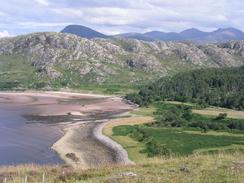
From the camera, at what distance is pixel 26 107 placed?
200 metres

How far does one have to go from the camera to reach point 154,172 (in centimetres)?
2569

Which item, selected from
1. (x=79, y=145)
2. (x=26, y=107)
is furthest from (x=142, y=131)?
(x=26, y=107)

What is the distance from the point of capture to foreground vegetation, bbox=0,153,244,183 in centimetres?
2342

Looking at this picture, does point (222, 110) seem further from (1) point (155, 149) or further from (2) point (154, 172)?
(2) point (154, 172)

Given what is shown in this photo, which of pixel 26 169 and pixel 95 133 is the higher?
pixel 26 169

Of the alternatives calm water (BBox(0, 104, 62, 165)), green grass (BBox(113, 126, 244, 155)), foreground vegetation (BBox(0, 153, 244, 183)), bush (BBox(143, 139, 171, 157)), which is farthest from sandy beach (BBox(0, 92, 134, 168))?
foreground vegetation (BBox(0, 153, 244, 183))

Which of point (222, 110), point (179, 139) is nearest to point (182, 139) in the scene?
point (179, 139)

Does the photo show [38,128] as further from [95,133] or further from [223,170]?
[223,170]

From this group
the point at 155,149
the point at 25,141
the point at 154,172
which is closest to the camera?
the point at 154,172

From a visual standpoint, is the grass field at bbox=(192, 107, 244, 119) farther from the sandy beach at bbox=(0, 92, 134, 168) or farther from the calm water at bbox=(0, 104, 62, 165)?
the calm water at bbox=(0, 104, 62, 165)

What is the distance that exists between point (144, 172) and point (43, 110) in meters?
167

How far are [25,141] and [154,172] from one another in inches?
3652

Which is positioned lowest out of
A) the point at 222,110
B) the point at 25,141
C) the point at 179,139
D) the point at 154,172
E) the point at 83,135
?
the point at 222,110

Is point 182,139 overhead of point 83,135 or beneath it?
overhead
